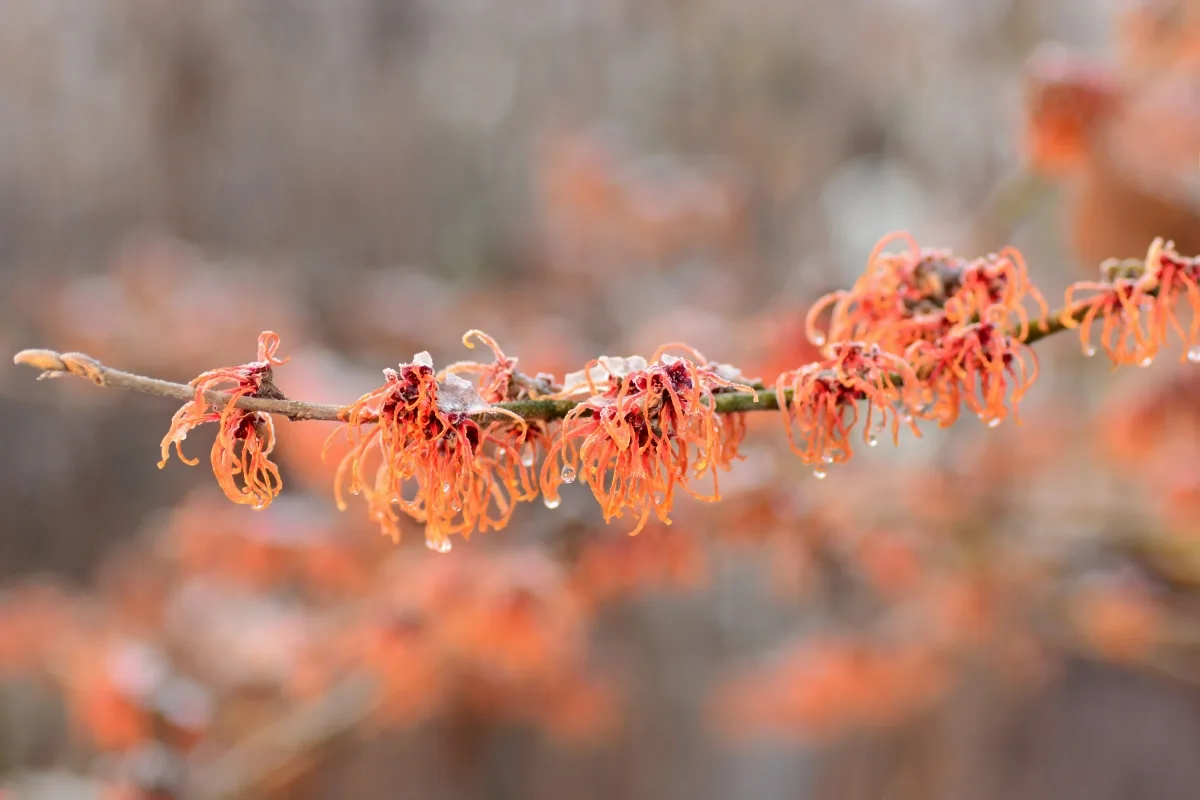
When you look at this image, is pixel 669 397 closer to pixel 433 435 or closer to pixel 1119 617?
pixel 433 435

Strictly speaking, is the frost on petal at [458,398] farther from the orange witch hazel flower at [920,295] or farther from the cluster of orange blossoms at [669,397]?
the orange witch hazel flower at [920,295]

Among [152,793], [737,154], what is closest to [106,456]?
[152,793]

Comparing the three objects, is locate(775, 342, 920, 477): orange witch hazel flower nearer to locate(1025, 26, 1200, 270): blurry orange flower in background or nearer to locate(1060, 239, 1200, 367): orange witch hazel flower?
locate(1060, 239, 1200, 367): orange witch hazel flower

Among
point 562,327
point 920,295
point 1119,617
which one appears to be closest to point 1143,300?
point 920,295

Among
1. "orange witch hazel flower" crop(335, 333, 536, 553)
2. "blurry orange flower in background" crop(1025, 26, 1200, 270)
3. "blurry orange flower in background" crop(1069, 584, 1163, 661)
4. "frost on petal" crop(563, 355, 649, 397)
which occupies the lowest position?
"orange witch hazel flower" crop(335, 333, 536, 553)

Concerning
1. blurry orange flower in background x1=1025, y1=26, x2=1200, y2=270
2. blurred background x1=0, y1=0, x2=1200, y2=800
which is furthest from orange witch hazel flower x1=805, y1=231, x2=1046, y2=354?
blurred background x1=0, y1=0, x2=1200, y2=800

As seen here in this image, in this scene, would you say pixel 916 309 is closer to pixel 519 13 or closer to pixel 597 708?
pixel 597 708
